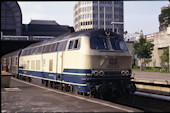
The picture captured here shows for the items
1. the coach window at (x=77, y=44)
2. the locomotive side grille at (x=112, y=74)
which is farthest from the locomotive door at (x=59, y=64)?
the locomotive side grille at (x=112, y=74)

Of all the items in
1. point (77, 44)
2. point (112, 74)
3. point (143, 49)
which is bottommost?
point (112, 74)

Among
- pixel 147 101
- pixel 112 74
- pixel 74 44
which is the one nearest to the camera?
pixel 112 74

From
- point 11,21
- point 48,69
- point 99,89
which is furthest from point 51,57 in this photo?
point 11,21

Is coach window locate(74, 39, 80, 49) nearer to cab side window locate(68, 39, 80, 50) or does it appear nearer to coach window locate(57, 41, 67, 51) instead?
cab side window locate(68, 39, 80, 50)

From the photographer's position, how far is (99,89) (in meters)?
11.8

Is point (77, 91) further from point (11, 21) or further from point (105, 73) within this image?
point (11, 21)

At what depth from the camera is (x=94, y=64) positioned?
1224 centimetres

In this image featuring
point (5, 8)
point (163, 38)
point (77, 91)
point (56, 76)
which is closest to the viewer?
point (77, 91)

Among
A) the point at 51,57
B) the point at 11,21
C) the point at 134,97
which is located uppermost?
the point at 11,21

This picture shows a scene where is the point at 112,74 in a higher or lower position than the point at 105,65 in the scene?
lower

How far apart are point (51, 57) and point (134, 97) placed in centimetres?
603

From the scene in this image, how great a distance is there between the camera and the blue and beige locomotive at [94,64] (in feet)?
39.8

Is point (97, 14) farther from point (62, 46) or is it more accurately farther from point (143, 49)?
point (62, 46)

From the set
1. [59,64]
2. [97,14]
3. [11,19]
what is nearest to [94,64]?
[59,64]
